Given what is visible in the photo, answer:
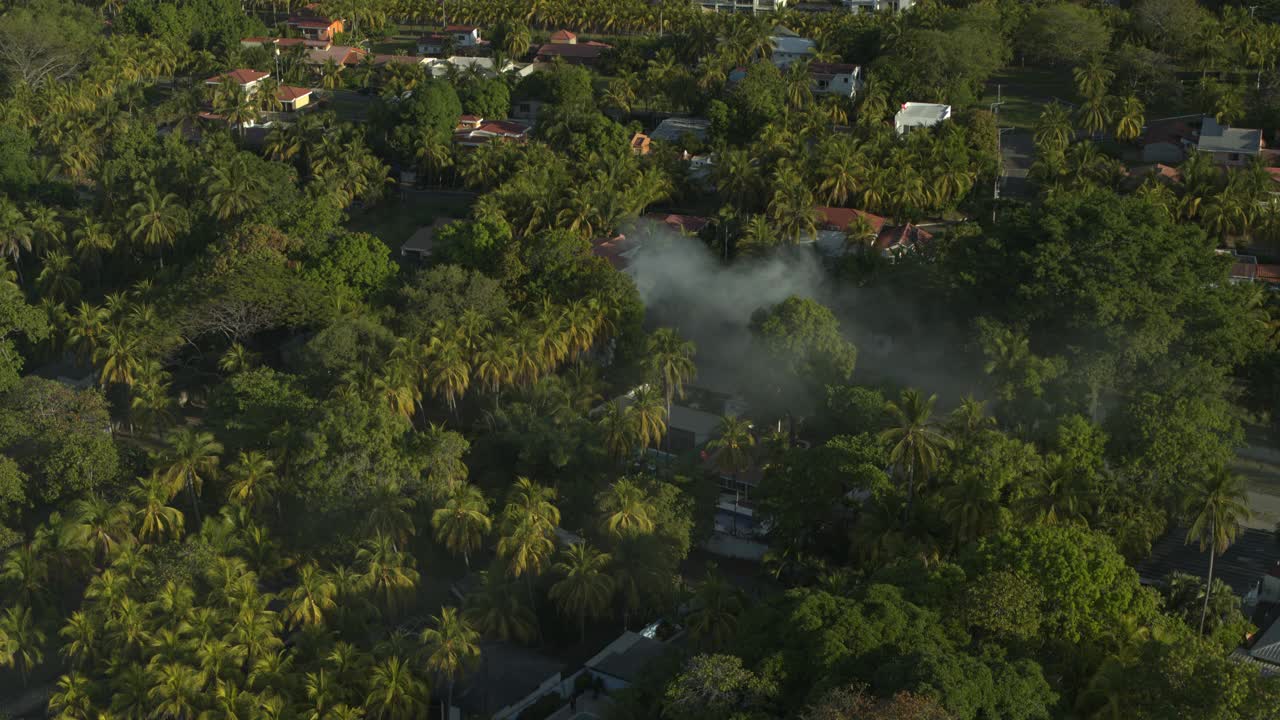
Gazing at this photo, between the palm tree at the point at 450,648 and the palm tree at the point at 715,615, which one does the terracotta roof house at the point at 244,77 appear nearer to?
the palm tree at the point at 450,648

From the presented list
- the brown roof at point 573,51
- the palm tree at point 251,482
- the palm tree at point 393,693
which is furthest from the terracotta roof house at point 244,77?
the palm tree at point 393,693

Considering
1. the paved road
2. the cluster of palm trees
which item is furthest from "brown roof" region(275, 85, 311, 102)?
the paved road

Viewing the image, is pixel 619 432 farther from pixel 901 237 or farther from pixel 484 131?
pixel 484 131

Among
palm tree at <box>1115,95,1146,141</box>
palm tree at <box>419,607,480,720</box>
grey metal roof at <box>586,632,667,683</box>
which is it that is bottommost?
grey metal roof at <box>586,632,667,683</box>

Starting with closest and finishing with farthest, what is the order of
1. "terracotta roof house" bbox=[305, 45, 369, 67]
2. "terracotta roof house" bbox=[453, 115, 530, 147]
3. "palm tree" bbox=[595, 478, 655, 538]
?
"palm tree" bbox=[595, 478, 655, 538] → "terracotta roof house" bbox=[453, 115, 530, 147] → "terracotta roof house" bbox=[305, 45, 369, 67]

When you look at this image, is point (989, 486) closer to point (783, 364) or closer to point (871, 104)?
point (783, 364)

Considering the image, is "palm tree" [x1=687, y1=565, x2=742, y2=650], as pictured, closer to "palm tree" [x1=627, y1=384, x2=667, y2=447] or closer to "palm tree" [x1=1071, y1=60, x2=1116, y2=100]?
"palm tree" [x1=627, y1=384, x2=667, y2=447]

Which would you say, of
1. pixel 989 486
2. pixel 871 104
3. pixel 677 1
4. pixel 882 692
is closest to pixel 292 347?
pixel 989 486
